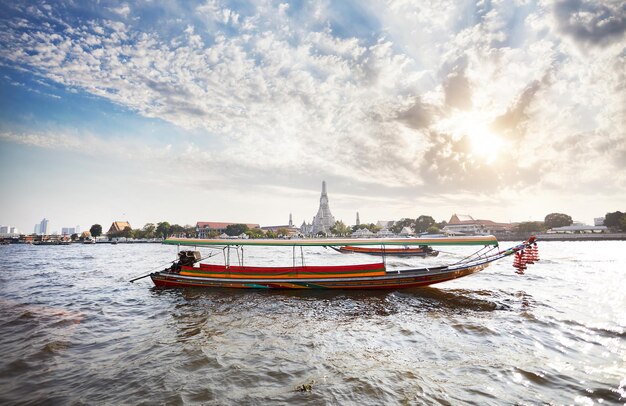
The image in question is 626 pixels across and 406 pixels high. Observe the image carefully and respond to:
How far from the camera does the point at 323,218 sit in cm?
19100

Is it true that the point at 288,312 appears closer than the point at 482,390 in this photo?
No

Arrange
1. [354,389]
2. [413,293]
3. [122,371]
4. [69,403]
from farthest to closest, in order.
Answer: [413,293] < [122,371] < [354,389] < [69,403]

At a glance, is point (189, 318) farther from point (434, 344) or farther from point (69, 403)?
point (434, 344)

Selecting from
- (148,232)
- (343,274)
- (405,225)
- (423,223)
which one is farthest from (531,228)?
(148,232)

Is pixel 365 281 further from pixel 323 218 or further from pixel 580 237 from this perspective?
pixel 323 218

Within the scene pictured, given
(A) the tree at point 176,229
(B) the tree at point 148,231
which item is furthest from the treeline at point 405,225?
(B) the tree at point 148,231

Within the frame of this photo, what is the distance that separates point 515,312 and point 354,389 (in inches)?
440

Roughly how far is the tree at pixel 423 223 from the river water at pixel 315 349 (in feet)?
437

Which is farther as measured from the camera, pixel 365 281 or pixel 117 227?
pixel 117 227

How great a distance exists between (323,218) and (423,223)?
6631cm

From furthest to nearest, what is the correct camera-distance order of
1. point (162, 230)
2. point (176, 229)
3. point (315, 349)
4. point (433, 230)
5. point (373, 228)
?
point (373, 228)
point (176, 229)
point (162, 230)
point (433, 230)
point (315, 349)

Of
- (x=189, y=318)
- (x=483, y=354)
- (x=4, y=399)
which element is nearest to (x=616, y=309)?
(x=483, y=354)

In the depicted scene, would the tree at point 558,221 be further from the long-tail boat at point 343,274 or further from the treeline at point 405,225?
the long-tail boat at point 343,274

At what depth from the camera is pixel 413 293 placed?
60.1 feet
